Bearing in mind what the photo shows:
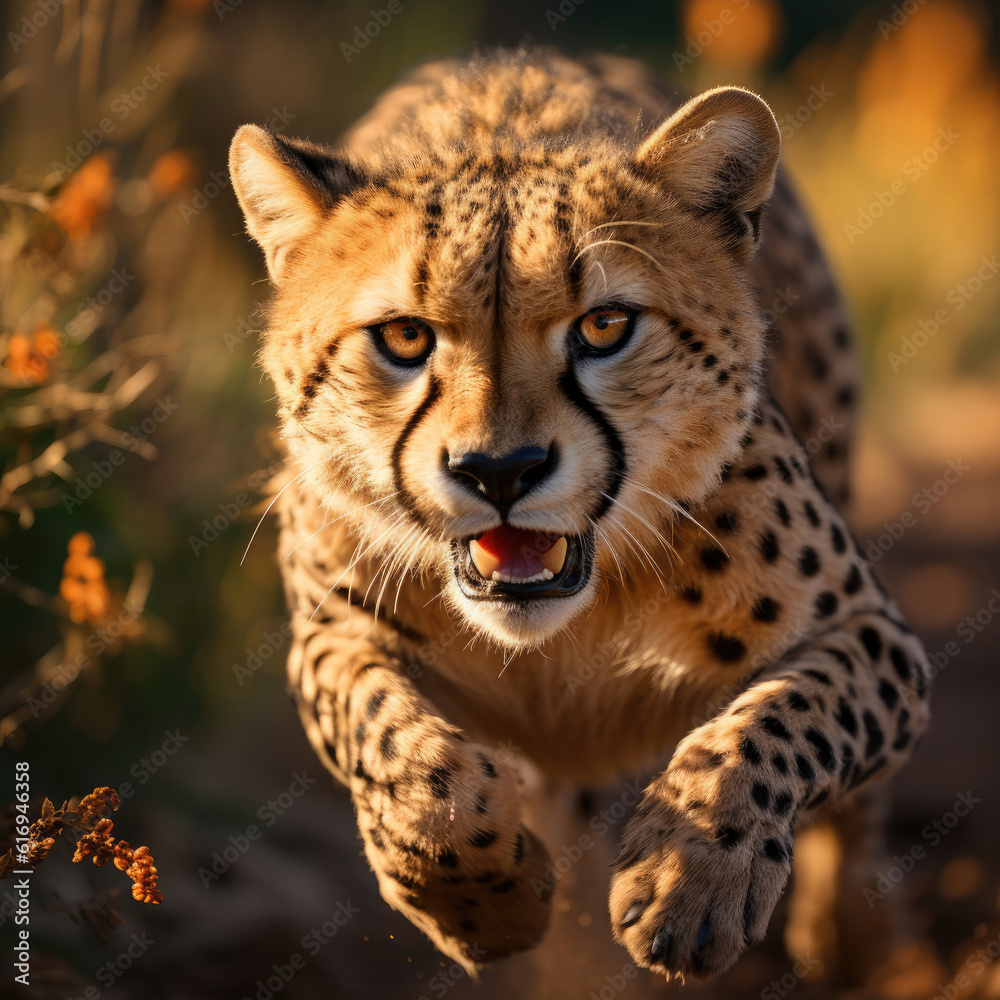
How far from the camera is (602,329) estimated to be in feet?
6.10

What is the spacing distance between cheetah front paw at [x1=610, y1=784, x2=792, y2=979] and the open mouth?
382 millimetres

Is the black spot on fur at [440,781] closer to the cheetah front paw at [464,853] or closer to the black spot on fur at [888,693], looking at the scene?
the cheetah front paw at [464,853]

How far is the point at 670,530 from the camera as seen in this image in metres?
2.10

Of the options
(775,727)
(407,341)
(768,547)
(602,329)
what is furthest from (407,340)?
(775,727)

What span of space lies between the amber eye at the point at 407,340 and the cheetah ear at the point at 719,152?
1.75ft

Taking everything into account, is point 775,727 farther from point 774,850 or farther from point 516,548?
point 516,548

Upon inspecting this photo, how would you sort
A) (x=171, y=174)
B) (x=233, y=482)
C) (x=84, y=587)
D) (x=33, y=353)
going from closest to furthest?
1. (x=33, y=353)
2. (x=84, y=587)
3. (x=171, y=174)
4. (x=233, y=482)

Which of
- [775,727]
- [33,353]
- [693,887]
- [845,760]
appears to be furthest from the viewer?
[33,353]

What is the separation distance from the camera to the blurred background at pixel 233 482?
9.37 feet

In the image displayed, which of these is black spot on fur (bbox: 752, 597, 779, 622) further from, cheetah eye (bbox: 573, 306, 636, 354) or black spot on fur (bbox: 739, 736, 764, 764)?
cheetah eye (bbox: 573, 306, 636, 354)

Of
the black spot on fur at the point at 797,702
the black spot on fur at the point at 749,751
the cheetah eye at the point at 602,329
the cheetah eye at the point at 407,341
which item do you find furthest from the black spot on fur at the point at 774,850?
the cheetah eye at the point at 407,341

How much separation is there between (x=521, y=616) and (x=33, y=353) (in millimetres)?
1267

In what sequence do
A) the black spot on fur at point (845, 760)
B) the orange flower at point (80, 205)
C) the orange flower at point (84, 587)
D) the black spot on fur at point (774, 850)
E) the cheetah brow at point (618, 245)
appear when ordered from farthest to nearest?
the orange flower at point (80, 205) → the orange flower at point (84, 587) → the black spot on fur at point (845, 760) → the cheetah brow at point (618, 245) → the black spot on fur at point (774, 850)

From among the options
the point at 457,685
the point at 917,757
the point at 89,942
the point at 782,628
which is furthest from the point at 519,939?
the point at 917,757
